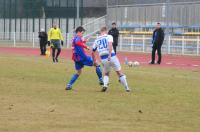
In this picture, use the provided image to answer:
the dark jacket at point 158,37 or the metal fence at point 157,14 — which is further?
the metal fence at point 157,14

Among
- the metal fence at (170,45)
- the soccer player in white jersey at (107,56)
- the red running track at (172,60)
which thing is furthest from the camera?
the metal fence at (170,45)

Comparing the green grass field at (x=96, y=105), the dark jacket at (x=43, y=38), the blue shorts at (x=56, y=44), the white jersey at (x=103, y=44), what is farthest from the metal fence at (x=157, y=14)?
the white jersey at (x=103, y=44)

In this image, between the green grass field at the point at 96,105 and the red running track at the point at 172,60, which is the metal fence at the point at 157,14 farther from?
the green grass field at the point at 96,105

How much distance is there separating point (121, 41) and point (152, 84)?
96.2 ft

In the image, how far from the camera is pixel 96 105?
12.6m

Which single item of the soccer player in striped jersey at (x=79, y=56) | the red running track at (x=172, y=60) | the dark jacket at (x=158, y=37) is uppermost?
the dark jacket at (x=158, y=37)

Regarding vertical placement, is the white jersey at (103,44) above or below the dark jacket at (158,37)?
below

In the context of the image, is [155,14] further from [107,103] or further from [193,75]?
[107,103]

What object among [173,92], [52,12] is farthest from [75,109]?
[52,12]

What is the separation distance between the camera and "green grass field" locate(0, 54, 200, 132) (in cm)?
1001

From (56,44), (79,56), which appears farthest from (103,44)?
(56,44)

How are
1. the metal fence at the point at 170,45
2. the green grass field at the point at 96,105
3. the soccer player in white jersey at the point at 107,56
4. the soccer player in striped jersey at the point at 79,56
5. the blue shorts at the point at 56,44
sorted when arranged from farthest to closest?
the metal fence at the point at 170,45
the blue shorts at the point at 56,44
the soccer player in striped jersey at the point at 79,56
the soccer player in white jersey at the point at 107,56
the green grass field at the point at 96,105

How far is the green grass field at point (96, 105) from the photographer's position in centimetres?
1001

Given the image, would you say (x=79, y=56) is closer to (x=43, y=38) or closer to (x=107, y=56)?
(x=107, y=56)
